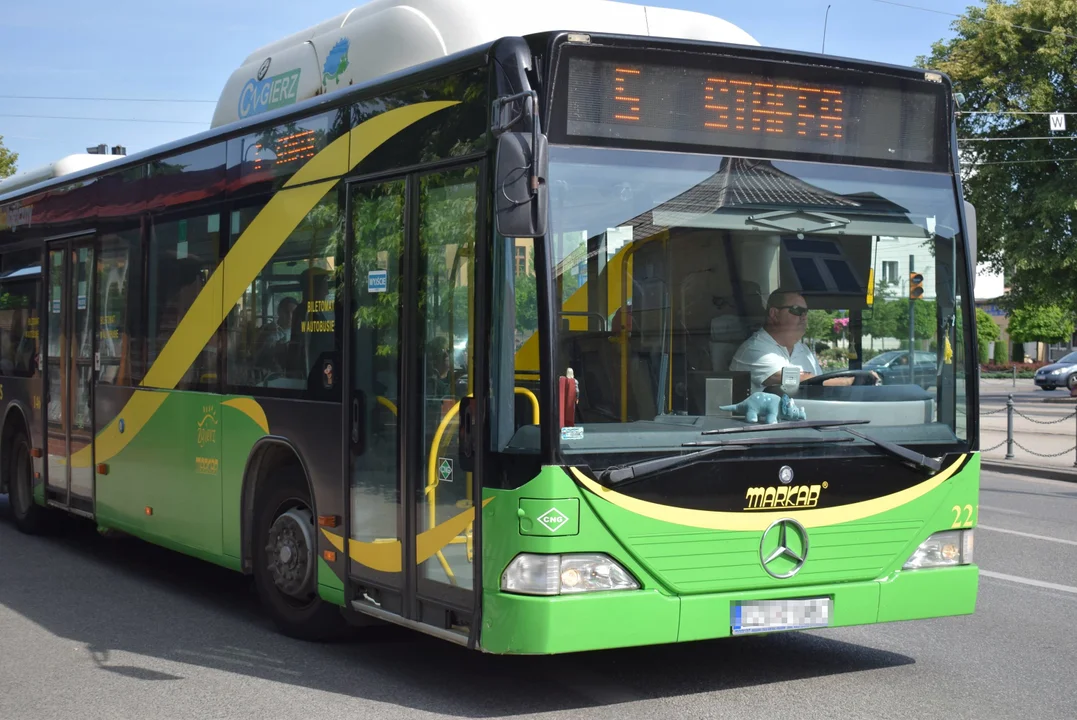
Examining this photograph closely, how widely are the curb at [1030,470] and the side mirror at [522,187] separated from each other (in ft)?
50.8

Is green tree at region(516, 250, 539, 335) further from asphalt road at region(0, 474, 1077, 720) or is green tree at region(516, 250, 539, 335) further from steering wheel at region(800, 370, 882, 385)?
asphalt road at region(0, 474, 1077, 720)

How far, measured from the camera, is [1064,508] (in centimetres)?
1513

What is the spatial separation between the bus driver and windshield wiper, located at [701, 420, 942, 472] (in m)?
0.21

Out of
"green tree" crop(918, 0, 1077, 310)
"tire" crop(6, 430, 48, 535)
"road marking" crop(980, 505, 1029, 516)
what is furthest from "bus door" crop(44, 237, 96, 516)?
"green tree" crop(918, 0, 1077, 310)

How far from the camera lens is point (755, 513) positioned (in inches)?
241

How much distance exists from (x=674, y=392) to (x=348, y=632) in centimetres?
269

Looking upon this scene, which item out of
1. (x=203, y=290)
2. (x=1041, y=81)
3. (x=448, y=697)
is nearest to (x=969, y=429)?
(x=448, y=697)

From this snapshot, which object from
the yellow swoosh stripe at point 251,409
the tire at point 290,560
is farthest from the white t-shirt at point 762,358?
the yellow swoosh stripe at point 251,409

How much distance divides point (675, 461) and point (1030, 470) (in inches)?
611

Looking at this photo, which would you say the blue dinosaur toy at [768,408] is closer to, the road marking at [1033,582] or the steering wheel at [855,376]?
the steering wheel at [855,376]

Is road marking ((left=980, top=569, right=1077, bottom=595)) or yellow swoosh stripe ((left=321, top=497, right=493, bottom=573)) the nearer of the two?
yellow swoosh stripe ((left=321, top=497, right=493, bottom=573))

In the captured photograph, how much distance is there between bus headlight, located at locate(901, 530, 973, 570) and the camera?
21.6 ft

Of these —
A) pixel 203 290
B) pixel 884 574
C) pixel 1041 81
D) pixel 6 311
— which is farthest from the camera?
pixel 1041 81

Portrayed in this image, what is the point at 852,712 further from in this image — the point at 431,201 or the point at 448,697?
the point at 431,201
